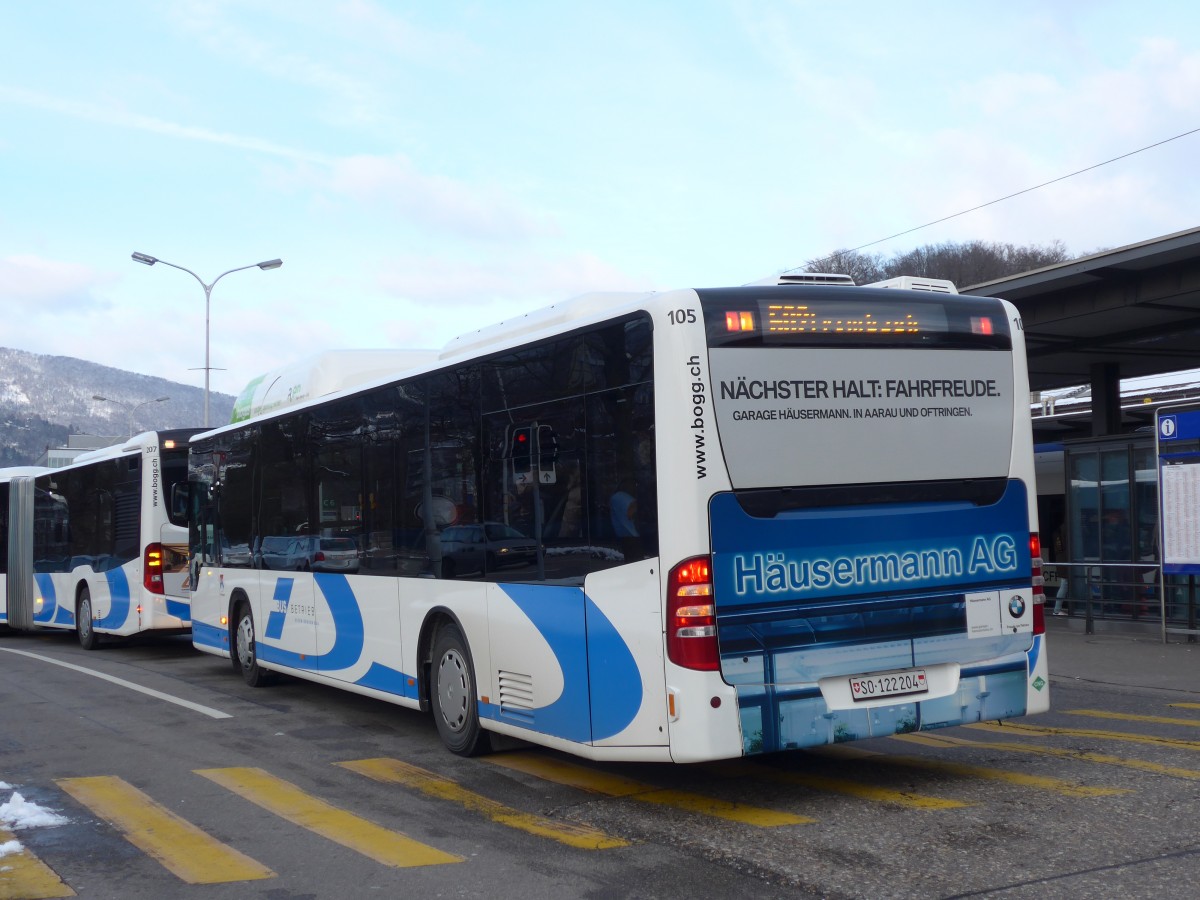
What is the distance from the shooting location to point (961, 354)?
7.73 m

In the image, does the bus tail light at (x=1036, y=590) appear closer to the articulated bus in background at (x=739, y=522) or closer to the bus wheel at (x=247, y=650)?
the articulated bus in background at (x=739, y=522)

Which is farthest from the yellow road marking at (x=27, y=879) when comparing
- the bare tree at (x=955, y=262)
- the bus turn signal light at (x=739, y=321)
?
the bare tree at (x=955, y=262)

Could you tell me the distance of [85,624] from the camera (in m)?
20.0

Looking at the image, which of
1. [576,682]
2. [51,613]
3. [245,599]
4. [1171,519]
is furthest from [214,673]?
[1171,519]

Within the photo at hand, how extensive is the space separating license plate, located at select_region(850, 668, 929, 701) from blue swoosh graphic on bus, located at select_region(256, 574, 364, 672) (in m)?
4.87

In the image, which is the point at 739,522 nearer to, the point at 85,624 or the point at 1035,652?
the point at 1035,652

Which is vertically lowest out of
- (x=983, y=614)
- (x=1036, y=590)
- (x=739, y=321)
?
(x=983, y=614)

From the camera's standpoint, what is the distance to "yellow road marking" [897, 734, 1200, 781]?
26.1 ft

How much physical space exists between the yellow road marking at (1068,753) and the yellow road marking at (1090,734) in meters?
0.23

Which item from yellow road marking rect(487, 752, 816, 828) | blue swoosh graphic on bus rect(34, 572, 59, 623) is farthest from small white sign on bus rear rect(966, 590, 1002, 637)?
blue swoosh graphic on bus rect(34, 572, 59, 623)

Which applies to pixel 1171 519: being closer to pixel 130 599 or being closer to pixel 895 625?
pixel 895 625

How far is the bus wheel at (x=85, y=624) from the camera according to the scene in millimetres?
19859

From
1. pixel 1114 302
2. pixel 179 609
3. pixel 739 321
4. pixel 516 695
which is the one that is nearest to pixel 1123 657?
pixel 1114 302

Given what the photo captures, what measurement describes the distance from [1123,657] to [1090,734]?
20.3ft
